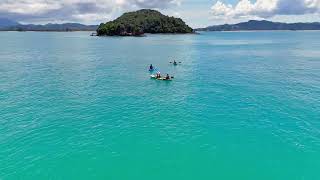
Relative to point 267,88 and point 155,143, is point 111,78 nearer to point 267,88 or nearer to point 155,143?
point 267,88

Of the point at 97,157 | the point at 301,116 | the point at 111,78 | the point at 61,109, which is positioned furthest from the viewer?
the point at 111,78

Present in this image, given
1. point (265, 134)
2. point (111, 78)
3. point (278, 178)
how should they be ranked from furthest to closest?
point (111, 78) < point (265, 134) < point (278, 178)

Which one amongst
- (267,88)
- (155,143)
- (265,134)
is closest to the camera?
(155,143)

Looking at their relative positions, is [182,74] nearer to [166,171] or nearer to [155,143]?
[155,143]

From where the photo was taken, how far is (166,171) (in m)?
36.2

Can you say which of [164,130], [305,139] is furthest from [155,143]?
[305,139]

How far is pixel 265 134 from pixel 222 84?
33906mm

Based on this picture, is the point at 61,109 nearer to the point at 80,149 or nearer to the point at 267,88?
the point at 80,149

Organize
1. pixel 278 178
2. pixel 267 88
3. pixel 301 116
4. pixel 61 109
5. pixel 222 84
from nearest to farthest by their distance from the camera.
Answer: pixel 278 178 → pixel 301 116 → pixel 61 109 → pixel 267 88 → pixel 222 84

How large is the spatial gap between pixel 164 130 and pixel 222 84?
35.7 m

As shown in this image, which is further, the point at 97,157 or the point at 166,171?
the point at 97,157

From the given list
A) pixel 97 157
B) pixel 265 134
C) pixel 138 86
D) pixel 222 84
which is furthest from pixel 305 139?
pixel 138 86

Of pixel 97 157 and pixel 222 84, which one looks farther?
pixel 222 84

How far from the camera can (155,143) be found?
43094 millimetres
